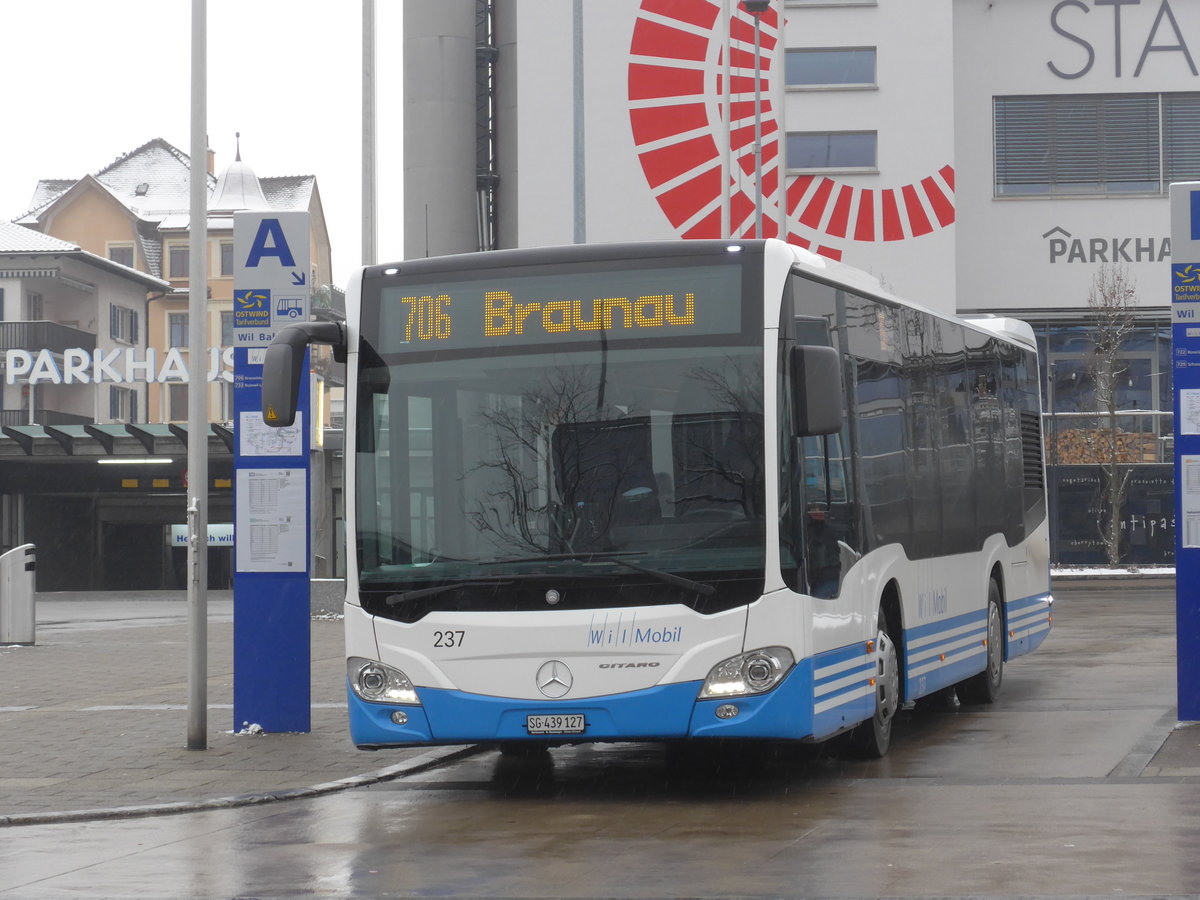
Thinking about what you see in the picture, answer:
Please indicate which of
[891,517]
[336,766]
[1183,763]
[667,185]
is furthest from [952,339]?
[667,185]

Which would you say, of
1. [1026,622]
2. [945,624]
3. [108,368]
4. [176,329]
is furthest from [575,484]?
[176,329]

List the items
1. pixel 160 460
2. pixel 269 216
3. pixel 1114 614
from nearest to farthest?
pixel 269 216 → pixel 1114 614 → pixel 160 460

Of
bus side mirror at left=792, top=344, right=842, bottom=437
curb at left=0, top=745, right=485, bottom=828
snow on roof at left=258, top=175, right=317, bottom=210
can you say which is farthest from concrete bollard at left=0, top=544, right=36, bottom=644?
snow on roof at left=258, top=175, right=317, bottom=210

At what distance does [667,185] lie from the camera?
50.5 meters

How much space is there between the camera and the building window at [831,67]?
5059cm

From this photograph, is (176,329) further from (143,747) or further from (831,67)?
(143,747)

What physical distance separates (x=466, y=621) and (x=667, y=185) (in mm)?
40803

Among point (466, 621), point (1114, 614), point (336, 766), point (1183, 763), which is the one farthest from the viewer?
point (1114, 614)

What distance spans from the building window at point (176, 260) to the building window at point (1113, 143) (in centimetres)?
4402

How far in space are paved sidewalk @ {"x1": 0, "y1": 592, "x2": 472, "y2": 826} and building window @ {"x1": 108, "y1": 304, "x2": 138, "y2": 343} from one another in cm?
4686

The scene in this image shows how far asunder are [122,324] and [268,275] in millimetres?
58867

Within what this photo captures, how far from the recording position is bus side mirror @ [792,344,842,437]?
403 inches

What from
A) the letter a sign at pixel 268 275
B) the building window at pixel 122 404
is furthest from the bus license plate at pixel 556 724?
the building window at pixel 122 404

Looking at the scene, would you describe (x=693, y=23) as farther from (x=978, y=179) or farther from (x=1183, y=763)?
(x=1183, y=763)
